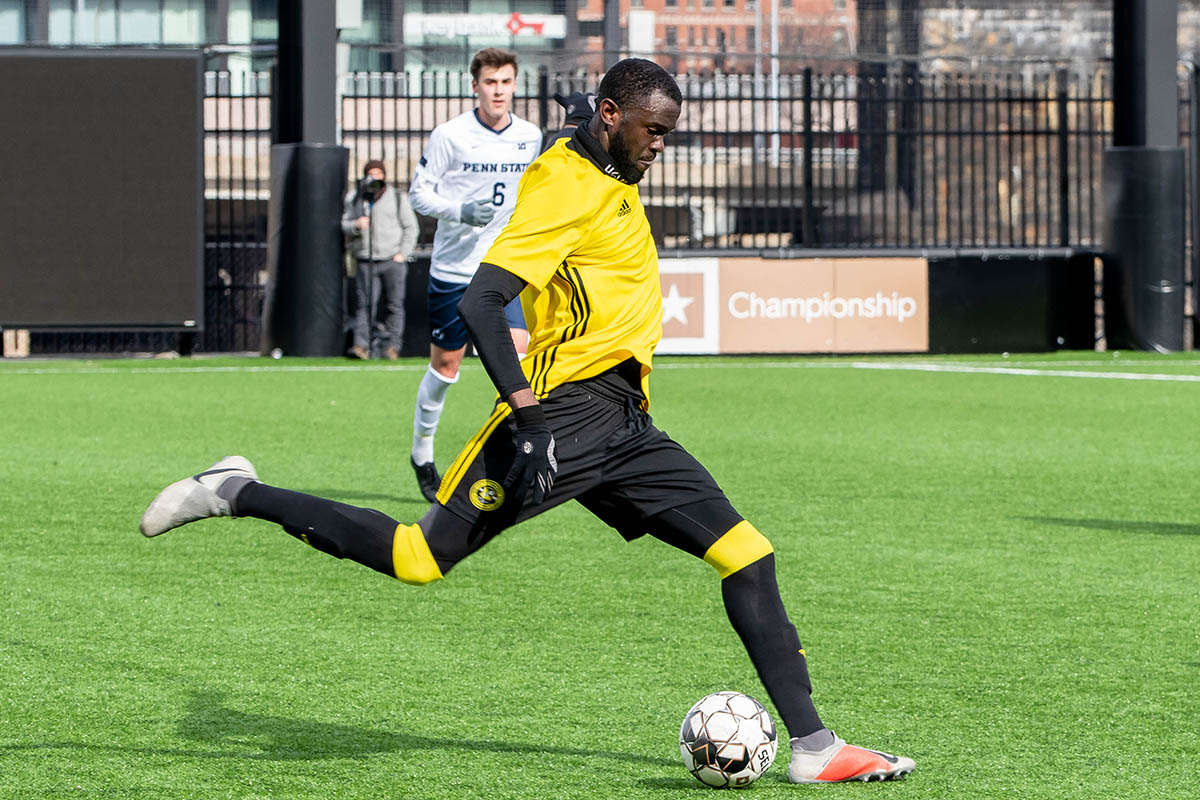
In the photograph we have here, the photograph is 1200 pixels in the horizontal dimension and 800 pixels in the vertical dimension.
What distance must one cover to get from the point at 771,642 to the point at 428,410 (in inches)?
203

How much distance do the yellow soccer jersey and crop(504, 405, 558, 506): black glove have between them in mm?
209

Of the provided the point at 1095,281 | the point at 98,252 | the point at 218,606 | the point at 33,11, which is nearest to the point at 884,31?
the point at 33,11

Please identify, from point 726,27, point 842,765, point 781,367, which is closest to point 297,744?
point 842,765

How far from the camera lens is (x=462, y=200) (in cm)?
992

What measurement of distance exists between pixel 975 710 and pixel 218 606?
9.54 feet

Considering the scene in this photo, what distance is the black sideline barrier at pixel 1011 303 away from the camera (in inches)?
840

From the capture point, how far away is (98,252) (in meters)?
20.8

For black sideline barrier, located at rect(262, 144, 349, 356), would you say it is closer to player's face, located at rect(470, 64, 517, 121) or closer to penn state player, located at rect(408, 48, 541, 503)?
penn state player, located at rect(408, 48, 541, 503)

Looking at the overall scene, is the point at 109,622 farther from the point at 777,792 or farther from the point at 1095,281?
the point at 1095,281

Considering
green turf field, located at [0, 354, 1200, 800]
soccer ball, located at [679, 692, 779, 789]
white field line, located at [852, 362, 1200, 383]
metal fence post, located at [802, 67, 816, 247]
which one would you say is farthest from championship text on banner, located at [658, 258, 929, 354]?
soccer ball, located at [679, 692, 779, 789]

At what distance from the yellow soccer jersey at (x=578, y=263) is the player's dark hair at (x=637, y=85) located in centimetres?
15

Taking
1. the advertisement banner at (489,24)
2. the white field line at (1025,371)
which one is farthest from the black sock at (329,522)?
the advertisement banner at (489,24)

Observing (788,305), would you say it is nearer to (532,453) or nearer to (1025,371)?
(1025,371)

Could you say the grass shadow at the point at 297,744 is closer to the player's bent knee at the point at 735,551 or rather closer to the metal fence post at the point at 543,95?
the player's bent knee at the point at 735,551
